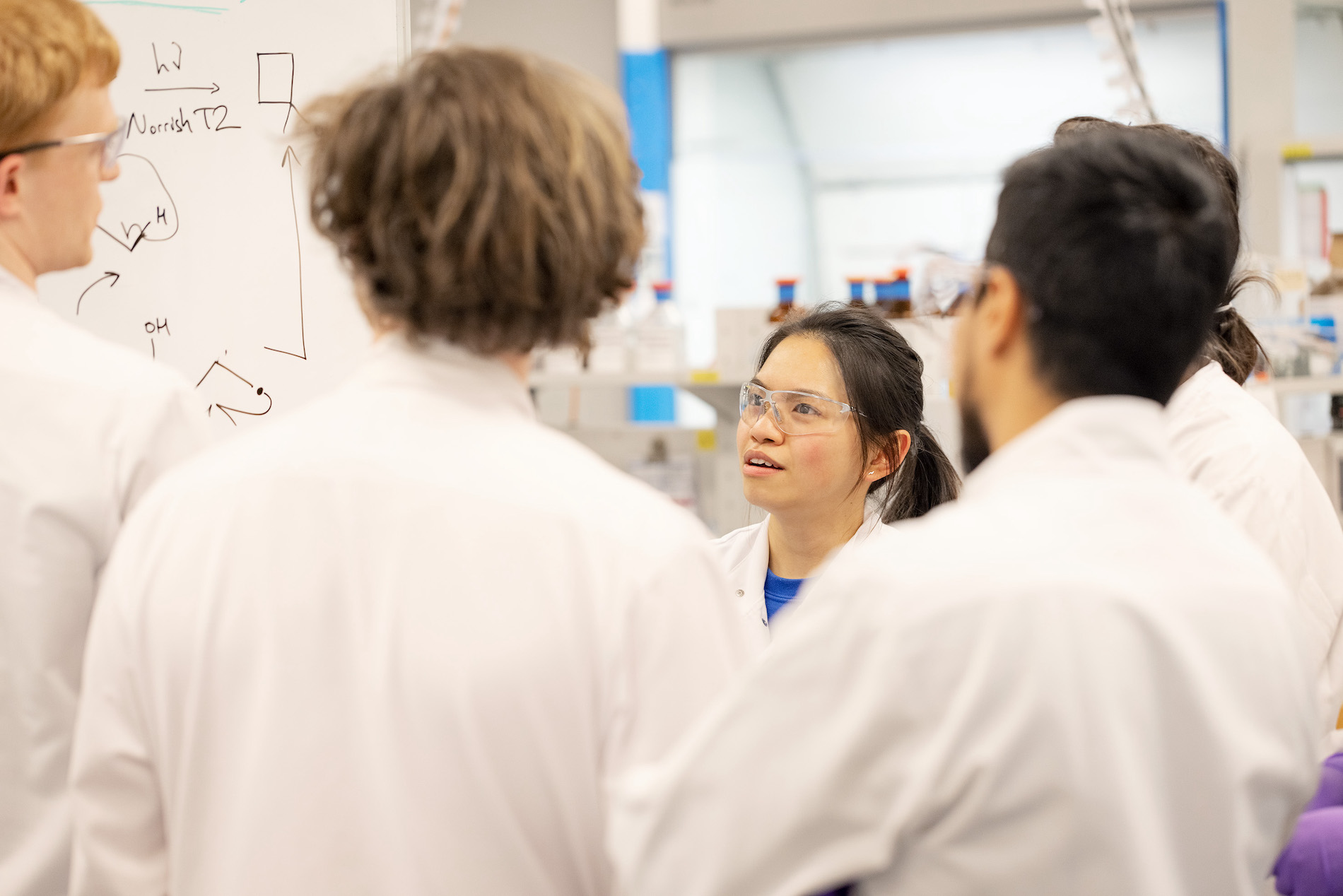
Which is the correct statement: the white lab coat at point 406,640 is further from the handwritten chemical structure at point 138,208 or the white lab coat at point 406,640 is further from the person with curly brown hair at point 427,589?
the handwritten chemical structure at point 138,208

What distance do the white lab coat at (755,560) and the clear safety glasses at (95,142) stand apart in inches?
43.9

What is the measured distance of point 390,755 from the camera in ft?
2.82

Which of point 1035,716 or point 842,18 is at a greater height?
point 842,18

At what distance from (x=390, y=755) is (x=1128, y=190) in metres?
0.72

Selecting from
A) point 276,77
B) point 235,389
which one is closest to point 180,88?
point 276,77

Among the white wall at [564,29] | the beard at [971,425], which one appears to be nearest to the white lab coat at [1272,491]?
the beard at [971,425]

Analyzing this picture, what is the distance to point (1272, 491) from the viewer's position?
1579 mm

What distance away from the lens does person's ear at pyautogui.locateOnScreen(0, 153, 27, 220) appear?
1.16 m

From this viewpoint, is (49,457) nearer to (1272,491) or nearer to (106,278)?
(106,278)

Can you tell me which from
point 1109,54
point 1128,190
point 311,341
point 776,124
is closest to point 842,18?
point 776,124

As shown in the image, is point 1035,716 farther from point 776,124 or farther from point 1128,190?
point 776,124

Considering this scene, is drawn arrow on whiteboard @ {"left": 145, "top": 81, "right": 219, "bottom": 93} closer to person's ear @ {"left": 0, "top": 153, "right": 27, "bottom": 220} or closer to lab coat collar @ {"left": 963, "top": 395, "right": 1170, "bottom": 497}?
person's ear @ {"left": 0, "top": 153, "right": 27, "bottom": 220}

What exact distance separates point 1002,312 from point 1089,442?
13 centimetres

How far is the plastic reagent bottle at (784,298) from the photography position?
9.57ft
